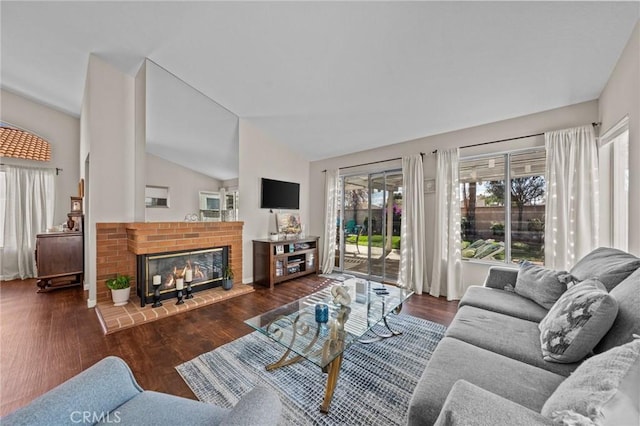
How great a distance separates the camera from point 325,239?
4785 mm

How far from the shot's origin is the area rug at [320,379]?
1.42 meters

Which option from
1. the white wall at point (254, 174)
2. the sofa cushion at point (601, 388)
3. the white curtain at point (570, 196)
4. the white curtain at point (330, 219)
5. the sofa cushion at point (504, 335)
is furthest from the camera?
the white curtain at point (330, 219)

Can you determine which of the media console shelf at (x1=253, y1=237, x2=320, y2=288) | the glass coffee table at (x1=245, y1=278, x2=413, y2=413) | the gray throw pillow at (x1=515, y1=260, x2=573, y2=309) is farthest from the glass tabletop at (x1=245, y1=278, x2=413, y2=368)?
the media console shelf at (x1=253, y1=237, x2=320, y2=288)

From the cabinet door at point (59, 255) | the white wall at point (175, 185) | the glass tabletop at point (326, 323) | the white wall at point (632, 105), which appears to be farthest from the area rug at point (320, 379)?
the cabinet door at point (59, 255)

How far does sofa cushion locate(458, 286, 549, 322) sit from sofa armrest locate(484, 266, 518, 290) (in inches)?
3.1

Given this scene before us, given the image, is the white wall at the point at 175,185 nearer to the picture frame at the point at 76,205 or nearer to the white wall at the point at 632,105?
the picture frame at the point at 76,205

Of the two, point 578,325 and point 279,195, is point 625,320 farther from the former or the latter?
point 279,195

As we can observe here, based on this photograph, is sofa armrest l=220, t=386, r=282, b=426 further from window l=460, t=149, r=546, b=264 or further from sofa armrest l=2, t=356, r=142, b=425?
window l=460, t=149, r=546, b=264

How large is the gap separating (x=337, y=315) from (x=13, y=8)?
4.18 m

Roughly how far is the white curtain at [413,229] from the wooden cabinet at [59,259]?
5.07m

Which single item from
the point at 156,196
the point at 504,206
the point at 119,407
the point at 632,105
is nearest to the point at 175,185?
the point at 156,196

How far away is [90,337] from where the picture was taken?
2.21 meters

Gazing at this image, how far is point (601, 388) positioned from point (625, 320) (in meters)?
0.70

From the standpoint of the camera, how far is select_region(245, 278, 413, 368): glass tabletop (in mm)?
1584
